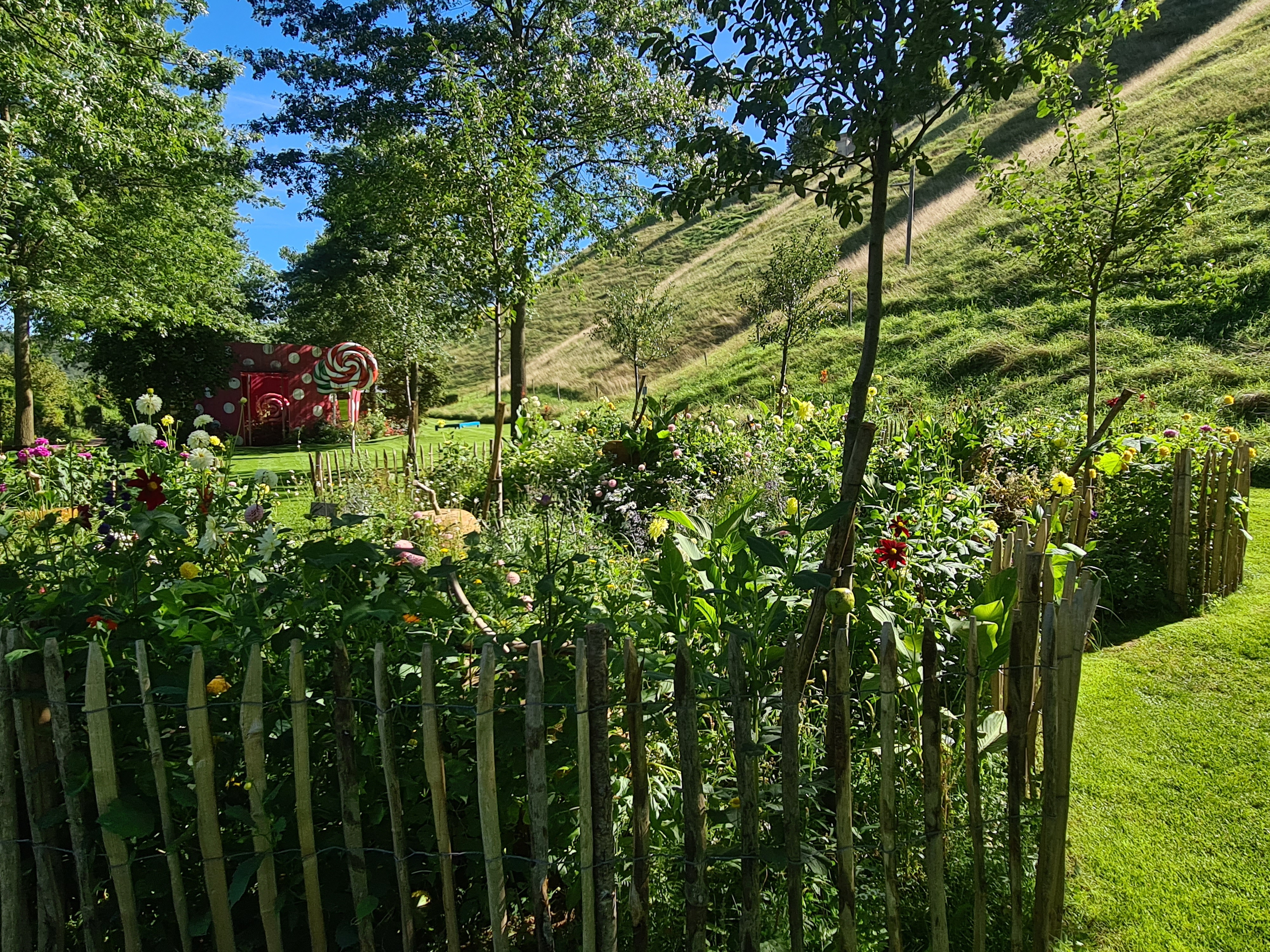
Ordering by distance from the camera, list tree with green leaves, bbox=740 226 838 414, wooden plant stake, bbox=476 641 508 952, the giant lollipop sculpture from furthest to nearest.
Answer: tree with green leaves, bbox=740 226 838 414 → the giant lollipop sculpture → wooden plant stake, bbox=476 641 508 952

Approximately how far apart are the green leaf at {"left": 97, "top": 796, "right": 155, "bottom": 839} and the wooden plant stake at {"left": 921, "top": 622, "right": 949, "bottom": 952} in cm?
171

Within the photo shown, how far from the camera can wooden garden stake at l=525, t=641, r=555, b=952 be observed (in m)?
1.58

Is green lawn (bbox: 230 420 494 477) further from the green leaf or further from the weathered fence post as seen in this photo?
the green leaf

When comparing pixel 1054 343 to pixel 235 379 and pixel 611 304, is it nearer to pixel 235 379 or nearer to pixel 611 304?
pixel 611 304

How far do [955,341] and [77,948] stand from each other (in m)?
18.7

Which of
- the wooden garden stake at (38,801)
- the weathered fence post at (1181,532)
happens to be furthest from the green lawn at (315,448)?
the wooden garden stake at (38,801)

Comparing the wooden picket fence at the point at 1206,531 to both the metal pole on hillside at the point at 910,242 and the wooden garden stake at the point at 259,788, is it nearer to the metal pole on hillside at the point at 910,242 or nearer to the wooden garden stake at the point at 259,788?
A: the wooden garden stake at the point at 259,788

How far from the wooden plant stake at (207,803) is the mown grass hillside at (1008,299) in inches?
107

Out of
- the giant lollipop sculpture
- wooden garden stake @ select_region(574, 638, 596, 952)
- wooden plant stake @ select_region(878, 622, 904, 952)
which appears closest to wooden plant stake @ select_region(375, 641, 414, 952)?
wooden garden stake @ select_region(574, 638, 596, 952)

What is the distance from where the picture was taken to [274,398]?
1934 cm

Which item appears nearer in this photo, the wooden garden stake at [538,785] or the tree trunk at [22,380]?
the wooden garden stake at [538,785]

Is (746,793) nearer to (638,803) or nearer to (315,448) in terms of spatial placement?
(638,803)

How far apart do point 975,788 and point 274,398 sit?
20334mm

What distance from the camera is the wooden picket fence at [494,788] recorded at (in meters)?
1.62
